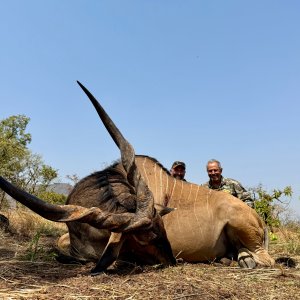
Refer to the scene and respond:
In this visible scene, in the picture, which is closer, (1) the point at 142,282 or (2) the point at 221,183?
(1) the point at 142,282

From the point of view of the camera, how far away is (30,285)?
2.48m

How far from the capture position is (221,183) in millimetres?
5508

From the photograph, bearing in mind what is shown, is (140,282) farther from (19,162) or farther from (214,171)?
(19,162)

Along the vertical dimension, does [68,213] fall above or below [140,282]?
above

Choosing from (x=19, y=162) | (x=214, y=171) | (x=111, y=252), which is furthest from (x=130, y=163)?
(x=19, y=162)

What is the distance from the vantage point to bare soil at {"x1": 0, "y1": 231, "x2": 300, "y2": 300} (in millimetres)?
2359

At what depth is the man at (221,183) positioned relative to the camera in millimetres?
5348

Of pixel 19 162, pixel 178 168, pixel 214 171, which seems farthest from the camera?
pixel 19 162

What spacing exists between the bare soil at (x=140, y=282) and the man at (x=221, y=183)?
199 cm

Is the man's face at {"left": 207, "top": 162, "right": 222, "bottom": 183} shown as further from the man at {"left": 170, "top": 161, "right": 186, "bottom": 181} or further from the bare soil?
the bare soil

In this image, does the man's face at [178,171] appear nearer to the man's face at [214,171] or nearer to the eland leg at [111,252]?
the man's face at [214,171]

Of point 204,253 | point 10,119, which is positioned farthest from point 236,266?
point 10,119

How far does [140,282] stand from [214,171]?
2.87 meters

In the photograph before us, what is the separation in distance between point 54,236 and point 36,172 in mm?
8115
